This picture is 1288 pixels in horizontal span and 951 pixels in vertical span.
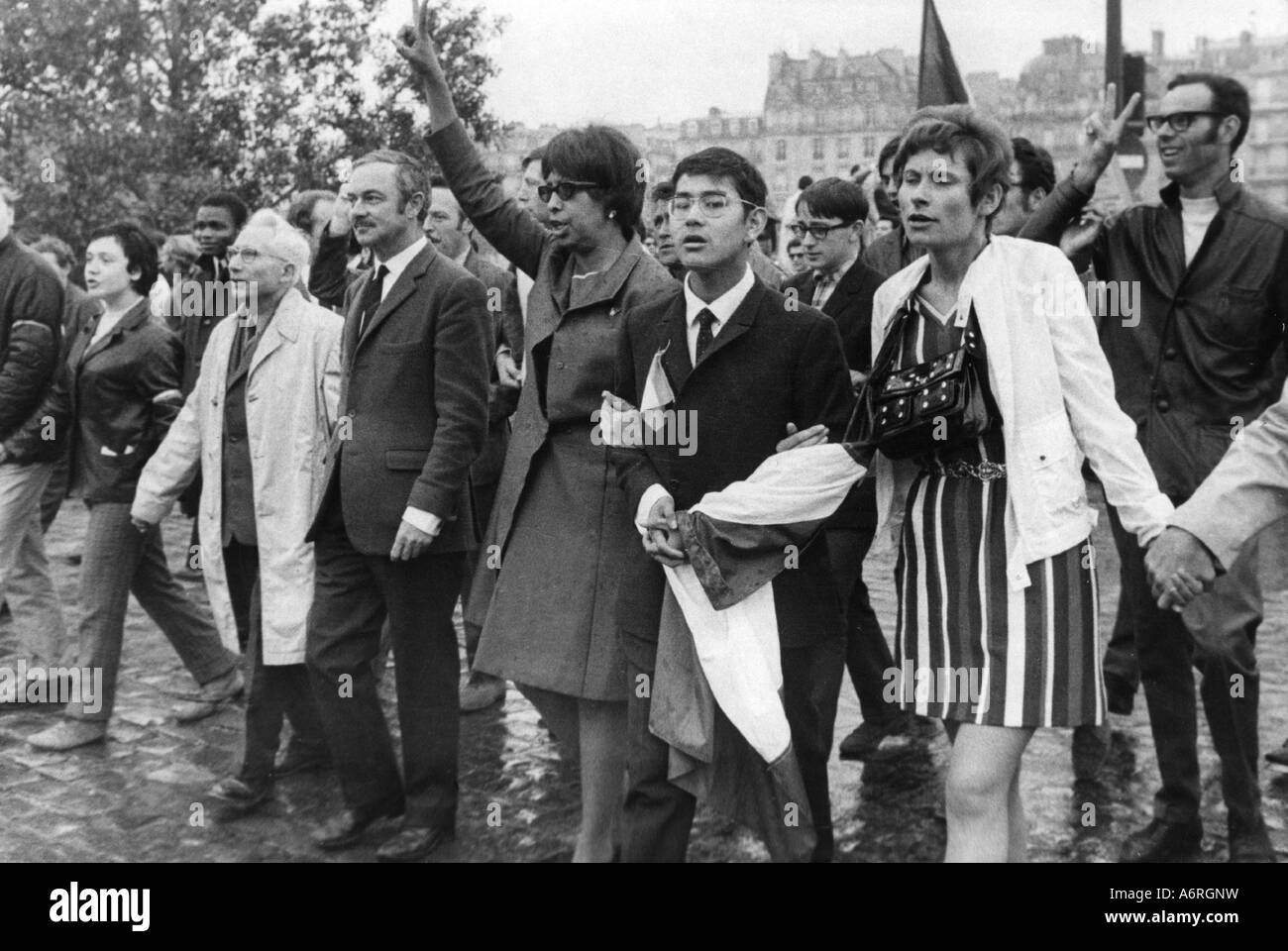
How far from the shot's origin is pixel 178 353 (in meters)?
6.92

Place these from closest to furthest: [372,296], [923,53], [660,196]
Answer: [372,296] < [660,196] < [923,53]

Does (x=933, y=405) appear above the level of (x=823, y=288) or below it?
below

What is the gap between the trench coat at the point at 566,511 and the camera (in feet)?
15.1

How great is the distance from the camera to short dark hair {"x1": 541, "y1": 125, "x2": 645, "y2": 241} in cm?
473

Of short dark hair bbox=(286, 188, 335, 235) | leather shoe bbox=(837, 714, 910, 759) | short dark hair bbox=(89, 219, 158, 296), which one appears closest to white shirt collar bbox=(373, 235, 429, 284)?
short dark hair bbox=(89, 219, 158, 296)

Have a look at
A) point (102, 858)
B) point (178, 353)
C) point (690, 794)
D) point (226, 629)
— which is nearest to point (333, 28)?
point (178, 353)

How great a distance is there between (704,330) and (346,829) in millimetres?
2042

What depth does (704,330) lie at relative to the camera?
4281 millimetres

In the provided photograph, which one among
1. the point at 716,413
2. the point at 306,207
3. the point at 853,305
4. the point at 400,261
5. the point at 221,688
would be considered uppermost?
the point at 306,207

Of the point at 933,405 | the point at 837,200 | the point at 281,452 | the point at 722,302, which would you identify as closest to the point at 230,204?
the point at 281,452

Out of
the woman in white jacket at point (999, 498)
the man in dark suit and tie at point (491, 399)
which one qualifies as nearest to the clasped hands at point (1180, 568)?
the woman in white jacket at point (999, 498)

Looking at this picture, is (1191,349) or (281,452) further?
(281,452)

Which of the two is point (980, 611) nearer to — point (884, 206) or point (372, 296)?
point (372, 296)
